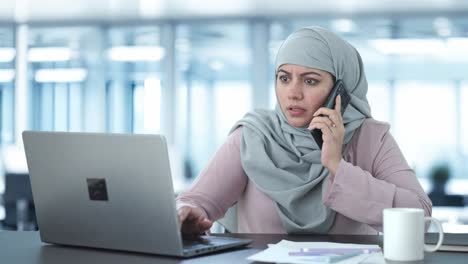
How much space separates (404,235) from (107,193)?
559 millimetres

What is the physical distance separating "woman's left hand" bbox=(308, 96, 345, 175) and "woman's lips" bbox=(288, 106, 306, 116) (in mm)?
62

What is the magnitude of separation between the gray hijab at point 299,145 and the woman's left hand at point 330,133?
0.10m

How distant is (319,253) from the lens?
1.39 meters

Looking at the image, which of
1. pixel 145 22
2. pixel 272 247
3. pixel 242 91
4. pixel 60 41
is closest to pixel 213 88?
pixel 242 91

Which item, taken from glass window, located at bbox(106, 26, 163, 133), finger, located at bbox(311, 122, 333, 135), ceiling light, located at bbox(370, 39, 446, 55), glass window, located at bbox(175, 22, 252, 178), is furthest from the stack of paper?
glass window, located at bbox(106, 26, 163, 133)

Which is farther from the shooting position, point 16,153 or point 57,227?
point 16,153

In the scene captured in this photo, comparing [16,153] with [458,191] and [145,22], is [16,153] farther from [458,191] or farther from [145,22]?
[458,191]

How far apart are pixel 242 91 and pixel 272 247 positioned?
22.5ft

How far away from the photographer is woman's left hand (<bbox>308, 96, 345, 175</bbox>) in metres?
1.88

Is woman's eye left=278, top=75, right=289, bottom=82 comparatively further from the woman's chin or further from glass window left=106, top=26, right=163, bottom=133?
glass window left=106, top=26, right=163, bottom=133

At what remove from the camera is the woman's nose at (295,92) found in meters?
1.99

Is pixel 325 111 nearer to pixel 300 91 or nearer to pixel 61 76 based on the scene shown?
pixel 300 91

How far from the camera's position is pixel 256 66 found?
816cm

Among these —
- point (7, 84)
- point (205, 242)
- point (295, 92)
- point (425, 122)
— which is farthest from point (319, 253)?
point (7, 84)
